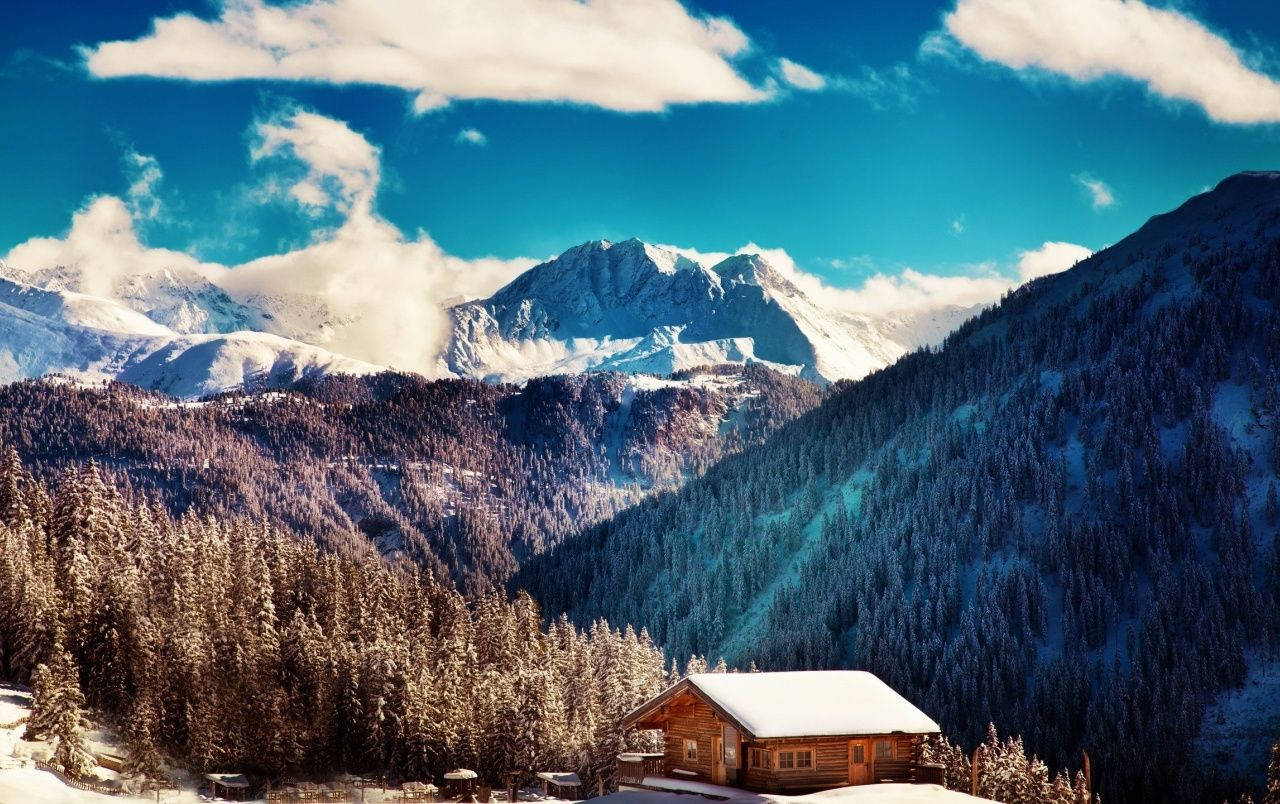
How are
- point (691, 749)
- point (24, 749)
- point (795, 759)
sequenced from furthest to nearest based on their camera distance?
1. point (24, 749)
2. point (691, 749)
3. point (795, 759)

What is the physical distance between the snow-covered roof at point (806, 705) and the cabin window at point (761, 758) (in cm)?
171

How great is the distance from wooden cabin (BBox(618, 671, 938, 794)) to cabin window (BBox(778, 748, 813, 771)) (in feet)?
0.14

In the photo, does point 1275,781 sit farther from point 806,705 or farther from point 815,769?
point 806,705

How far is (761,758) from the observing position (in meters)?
61.4

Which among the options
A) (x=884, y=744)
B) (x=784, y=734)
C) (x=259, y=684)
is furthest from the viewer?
(x=259, y=684)

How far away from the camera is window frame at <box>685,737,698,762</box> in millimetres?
64000

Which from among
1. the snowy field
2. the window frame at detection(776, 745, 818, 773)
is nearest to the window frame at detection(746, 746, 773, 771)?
the window frame at detection(776, 745, 818, 773)

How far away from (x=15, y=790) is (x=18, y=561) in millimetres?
67915

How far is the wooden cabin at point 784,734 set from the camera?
60.4 m

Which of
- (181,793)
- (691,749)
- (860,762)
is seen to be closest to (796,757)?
(860,762)

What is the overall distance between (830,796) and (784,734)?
10.2 ft

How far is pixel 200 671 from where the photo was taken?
335ft

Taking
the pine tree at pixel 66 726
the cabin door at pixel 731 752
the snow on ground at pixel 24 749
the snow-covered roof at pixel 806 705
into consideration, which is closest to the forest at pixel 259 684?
the pine tree at pixel 66 726

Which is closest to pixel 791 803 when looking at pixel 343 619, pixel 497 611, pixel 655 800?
pixel 655 800
